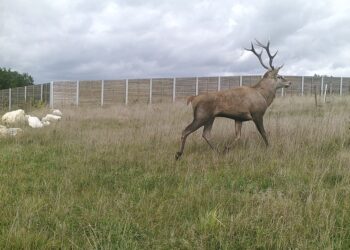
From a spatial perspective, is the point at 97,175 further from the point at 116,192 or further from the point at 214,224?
the point at 214,224

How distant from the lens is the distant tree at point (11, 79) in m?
64.7

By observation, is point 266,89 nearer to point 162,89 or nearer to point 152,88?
point 162,89

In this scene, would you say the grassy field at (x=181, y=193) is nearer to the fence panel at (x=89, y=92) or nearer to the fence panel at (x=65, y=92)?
the fence panel at (x=89, y=92)

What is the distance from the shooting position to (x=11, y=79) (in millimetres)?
66438

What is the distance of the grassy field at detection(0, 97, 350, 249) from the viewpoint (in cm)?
403

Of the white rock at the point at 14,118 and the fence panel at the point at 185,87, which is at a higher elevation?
the fence panel at the point at 185,87

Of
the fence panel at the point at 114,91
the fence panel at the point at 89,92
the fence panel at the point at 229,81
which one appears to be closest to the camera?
the fence panel at the point at 229,81

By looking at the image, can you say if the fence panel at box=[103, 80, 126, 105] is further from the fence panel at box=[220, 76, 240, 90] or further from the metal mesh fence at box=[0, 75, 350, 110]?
the fence panel at box=[220, 76, 240, 90]

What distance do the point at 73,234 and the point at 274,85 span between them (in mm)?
7160

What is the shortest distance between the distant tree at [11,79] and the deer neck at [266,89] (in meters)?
61.3

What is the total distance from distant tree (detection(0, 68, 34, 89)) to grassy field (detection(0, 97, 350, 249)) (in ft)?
194

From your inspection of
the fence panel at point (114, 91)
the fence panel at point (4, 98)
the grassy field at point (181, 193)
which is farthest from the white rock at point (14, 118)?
the fence panel at point (4, 98)

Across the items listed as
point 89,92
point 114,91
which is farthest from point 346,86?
point 89,92

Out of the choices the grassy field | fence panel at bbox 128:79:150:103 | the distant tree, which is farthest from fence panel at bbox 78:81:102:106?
the distant tree
